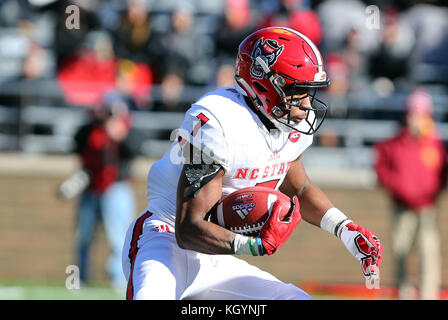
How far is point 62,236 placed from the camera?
34.3 feet

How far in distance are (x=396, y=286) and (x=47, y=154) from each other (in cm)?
455

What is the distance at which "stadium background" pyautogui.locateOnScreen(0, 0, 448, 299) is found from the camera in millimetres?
10320

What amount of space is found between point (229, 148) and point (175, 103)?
20.6 feet

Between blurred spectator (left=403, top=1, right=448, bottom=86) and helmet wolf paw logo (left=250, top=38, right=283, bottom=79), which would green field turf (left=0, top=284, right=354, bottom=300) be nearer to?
helmet wolf paw logo (left=250, top=38, right=283, bottom=79)

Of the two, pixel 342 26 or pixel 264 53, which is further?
pixel 342 26

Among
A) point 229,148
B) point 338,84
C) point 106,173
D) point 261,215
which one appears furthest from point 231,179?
point 338,84

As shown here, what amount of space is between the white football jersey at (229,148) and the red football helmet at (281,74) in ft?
0.31

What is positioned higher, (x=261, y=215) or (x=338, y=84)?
(x=338, y=84)

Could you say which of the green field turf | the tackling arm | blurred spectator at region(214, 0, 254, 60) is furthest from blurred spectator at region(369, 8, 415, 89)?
the tackling arm

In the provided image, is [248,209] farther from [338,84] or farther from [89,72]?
[89,72]

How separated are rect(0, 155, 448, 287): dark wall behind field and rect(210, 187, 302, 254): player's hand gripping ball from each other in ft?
20.2

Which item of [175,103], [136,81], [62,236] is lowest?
[62,236]

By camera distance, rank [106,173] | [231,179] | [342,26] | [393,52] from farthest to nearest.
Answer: [342,26] < [393,52] < [106,173] < [231,179]

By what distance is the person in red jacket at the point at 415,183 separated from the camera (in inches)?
353
